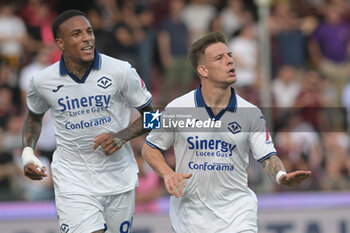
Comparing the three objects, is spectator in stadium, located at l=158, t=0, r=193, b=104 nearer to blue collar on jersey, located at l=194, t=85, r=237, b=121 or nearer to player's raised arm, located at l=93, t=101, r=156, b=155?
player's raised arm, located at l=93, t=101, r=156, b=155

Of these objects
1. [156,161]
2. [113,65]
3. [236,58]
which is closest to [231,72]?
[156,161]

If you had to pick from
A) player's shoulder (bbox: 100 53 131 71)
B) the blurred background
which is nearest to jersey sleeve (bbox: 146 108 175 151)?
player's shoulder (bbox: 100 53 131 71)

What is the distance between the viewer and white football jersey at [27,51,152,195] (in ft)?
25.8

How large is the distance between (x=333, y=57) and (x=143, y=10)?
389 centimetres

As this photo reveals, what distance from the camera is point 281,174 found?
281 inches

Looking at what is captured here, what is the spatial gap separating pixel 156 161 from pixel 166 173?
0.33 metres

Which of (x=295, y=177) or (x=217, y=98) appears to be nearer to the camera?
(x=295, y=177)

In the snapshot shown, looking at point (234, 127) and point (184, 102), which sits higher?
point (184, 102)

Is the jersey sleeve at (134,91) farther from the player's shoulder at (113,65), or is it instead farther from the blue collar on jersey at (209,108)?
the blue collar on jersey at (209,108)

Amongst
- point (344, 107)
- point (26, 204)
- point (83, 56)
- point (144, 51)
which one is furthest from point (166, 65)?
point (83, 56)

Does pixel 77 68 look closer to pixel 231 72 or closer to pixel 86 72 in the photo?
pixel 86 72

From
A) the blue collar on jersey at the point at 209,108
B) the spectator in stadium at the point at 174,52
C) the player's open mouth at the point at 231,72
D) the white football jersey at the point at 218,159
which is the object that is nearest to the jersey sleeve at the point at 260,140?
the white football jersey at the point at 218,159

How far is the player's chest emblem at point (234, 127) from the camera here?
24.9 ft


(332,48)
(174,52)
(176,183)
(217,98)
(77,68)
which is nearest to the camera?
(176,183)
